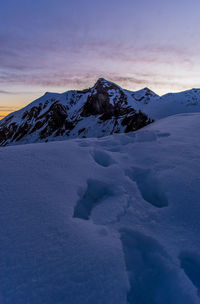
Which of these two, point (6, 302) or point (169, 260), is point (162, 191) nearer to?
point (169, 260)

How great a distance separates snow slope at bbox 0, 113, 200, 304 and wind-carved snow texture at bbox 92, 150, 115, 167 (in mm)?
467

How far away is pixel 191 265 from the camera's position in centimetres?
236

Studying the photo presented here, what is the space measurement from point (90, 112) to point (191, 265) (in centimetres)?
10446

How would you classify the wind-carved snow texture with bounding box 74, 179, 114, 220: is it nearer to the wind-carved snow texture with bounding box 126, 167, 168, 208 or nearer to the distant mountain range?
the wind-carved snow texture with bounding box 126, 167, 168, 208

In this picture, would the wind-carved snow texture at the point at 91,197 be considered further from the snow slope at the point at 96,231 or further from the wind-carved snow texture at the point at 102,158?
the wind-carved snow texture at the point at 102,158

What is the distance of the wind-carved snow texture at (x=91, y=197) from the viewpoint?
3.14 m

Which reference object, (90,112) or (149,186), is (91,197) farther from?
(90,112)

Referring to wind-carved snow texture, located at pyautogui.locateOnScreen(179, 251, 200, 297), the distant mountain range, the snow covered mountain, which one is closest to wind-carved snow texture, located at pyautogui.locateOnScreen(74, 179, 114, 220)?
wind-carved snow texture, located at pyautogui.locateOnScreen(179, 251, 200, 297)

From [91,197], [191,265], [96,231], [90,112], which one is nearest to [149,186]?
[91,197]

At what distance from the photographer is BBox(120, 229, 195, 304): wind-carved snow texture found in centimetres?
202

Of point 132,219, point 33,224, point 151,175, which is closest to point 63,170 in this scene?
point 33,224

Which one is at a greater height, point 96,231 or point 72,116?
point 72,116

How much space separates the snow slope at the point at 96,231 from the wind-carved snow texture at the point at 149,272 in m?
0.01

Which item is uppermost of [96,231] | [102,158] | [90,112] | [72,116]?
[90,112]
